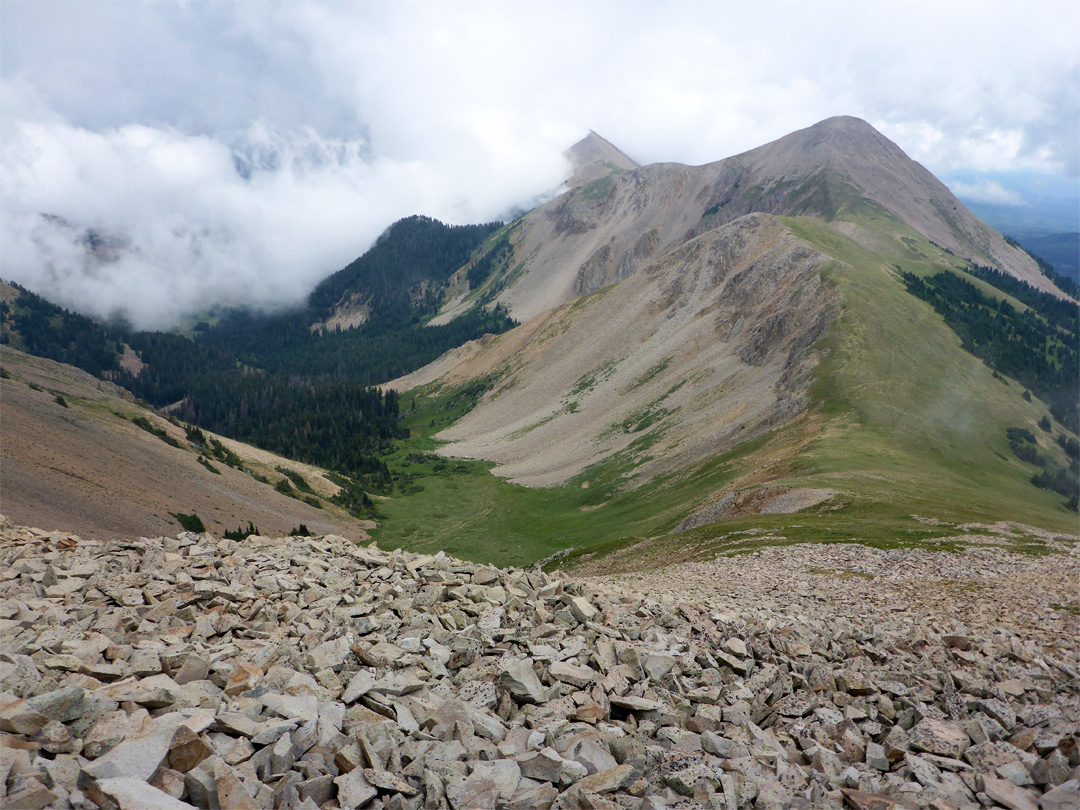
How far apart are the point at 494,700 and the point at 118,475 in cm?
7491

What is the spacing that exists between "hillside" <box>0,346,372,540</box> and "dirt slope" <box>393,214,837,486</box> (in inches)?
1842

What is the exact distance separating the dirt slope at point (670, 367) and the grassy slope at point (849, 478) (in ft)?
24.2

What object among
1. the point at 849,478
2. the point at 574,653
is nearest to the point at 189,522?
the point at 574,653

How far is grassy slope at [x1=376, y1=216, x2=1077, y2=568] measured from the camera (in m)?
45.6

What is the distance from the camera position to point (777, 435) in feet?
261

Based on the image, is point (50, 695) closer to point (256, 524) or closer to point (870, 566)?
point (870, 566)

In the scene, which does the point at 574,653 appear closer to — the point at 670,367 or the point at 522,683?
the point at 522,683

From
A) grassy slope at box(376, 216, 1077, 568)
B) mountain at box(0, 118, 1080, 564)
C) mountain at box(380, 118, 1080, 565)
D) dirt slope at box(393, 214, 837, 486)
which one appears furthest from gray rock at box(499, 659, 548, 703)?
dirt slope at box(393, 214, 837, 486)

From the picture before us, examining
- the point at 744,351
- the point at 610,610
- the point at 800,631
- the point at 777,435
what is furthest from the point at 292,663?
the point at 744,351

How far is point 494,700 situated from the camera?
41.0ft

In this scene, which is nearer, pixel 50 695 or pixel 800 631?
pixel 50 695

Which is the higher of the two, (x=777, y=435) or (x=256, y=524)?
(x=777, y=435)

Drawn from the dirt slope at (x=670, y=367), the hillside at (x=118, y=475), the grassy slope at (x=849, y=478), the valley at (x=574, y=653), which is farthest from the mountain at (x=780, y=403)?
the hillside at (x=118, y=475)

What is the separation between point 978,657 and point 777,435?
67.9m
